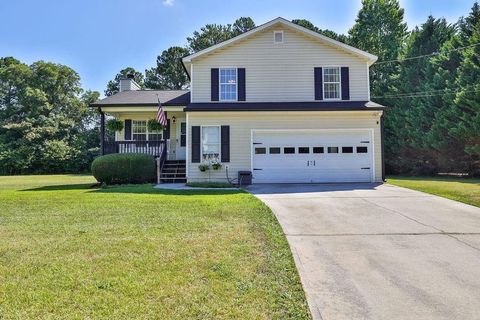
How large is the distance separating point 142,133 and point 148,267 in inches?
602

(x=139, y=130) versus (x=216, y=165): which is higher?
(x=139, y=130)

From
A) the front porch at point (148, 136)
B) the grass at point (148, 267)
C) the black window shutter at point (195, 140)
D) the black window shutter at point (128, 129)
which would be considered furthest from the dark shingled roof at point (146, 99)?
the grass at point (148, 267)

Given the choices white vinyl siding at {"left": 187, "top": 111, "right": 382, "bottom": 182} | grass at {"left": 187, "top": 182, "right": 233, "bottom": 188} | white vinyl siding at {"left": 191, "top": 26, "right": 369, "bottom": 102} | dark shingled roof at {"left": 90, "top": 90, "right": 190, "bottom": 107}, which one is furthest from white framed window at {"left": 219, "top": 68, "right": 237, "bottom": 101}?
grass at {"left": 187, "top": 182, "right": 233, "bottom": 188}

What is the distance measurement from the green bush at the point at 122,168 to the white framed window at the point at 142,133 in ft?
11.7

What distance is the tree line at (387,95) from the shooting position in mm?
19303

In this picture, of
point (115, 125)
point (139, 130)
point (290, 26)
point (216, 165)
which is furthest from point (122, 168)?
point (290, 26)

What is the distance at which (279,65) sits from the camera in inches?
603

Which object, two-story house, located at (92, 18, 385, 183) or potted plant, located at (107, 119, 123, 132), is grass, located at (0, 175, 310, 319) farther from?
potted plant, located at (107, 119, 123, 132)

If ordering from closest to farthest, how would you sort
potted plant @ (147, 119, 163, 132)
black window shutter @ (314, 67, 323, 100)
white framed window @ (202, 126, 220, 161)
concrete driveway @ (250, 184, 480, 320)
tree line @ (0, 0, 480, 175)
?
concrete driveway @ (250, 184, 480, 320) < white framed window @ (202, 126, 220, 161) < black window shutter @ (314, 67, 323, 100) < potted plant @ (147, 119, 163, 132) < tree line @ (0, 0, 480, 175)

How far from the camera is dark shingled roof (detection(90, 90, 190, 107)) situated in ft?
55.7

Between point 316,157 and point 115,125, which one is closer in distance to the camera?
point 316,157

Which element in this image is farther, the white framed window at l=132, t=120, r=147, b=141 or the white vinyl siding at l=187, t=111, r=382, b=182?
the white framed window at l=132, t=120, r=147, b=141

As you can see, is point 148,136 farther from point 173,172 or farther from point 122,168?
point 122,168

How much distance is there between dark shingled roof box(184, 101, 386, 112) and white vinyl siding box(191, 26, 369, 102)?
394mm
